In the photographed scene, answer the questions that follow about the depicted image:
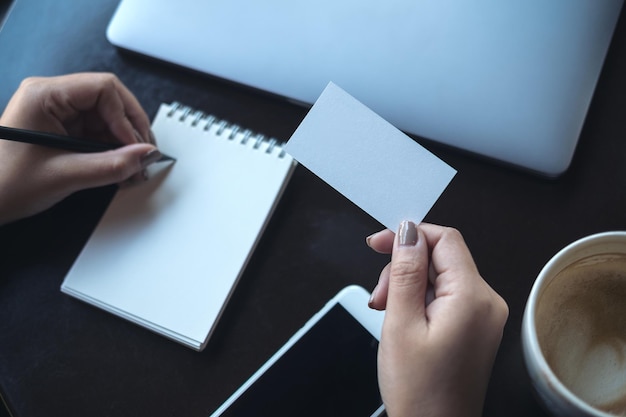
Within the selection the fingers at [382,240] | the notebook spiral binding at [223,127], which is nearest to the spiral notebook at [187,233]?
the notebook spiral binding at [223,127]

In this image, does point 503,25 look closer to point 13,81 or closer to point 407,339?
point 407,339

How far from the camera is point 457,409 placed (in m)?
0.42

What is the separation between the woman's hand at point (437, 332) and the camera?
0.42m

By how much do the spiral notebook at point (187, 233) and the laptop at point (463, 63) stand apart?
9 cm

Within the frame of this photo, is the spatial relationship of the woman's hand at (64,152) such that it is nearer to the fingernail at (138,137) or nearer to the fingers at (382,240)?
the fingernail at (138,137)

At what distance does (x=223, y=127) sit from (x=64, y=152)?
167 millimetres

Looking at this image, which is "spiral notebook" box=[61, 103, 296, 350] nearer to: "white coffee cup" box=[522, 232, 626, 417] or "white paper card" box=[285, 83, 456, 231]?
"white paper card" box=[285, 83, 456, 231]

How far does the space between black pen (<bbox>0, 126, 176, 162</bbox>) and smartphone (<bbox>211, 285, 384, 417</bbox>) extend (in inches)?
9.6

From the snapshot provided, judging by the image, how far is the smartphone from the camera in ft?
1.71

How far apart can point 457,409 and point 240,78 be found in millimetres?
392

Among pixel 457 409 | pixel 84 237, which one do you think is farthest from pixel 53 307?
pixel 457 409

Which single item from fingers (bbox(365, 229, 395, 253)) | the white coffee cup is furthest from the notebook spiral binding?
the white coffee cup

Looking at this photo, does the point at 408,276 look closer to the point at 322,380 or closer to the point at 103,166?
the point at 322,380

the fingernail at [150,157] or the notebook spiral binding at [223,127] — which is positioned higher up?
the notebook spiral binding at [223,127]
